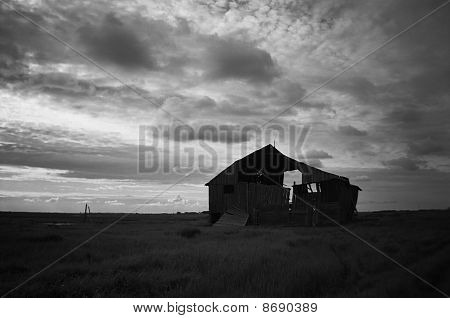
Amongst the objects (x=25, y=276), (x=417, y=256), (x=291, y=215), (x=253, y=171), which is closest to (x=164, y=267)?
(x=25, y=276)

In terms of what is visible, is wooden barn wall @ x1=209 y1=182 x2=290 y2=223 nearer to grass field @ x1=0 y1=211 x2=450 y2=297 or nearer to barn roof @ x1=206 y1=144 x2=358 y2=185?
barn roof @ x1=206 y1=144 x2=358 y2=185

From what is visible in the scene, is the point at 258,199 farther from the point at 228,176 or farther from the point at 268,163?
the point at 268,163

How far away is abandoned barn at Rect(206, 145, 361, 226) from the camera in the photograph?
2784cm

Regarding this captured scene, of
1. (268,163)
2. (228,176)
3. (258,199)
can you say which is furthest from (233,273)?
(268,163)

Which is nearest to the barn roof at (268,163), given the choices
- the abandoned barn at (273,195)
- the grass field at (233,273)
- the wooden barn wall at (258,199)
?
the abandoned barn at (273,195)

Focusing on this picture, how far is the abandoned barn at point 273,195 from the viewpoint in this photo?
27.8 metres

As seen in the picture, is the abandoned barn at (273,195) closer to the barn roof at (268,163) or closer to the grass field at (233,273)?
the barn roof at (268,163)

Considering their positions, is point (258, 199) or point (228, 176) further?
point (228, 176)

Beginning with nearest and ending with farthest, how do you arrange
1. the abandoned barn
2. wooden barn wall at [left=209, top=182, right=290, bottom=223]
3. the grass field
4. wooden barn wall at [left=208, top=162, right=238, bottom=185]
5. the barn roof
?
1. the grass field
2. the abandoned barn
3. wooden barn wall at [left=209, top=182, right=290, bottom=223]
4. the barn roof
5. wooden barn wall at [left=208, top=162, right=238, bottom=185]

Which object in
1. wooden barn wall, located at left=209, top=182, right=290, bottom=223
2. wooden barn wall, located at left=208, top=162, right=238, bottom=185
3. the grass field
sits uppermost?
wooden barn wall, located at left=208, top=162, right=238, bottom=185

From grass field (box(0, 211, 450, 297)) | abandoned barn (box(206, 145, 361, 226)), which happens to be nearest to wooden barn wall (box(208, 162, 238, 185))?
abandoned barn (box(206, 145, 361, 226))

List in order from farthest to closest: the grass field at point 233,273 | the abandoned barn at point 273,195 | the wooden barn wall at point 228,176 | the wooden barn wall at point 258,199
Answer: the wooden barn wall at point 228,176 → the wooden barn wall at point 258,199 → the abandoned barn at point 273,195 → the grass field at point 233,273

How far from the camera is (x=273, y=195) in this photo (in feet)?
98.7
